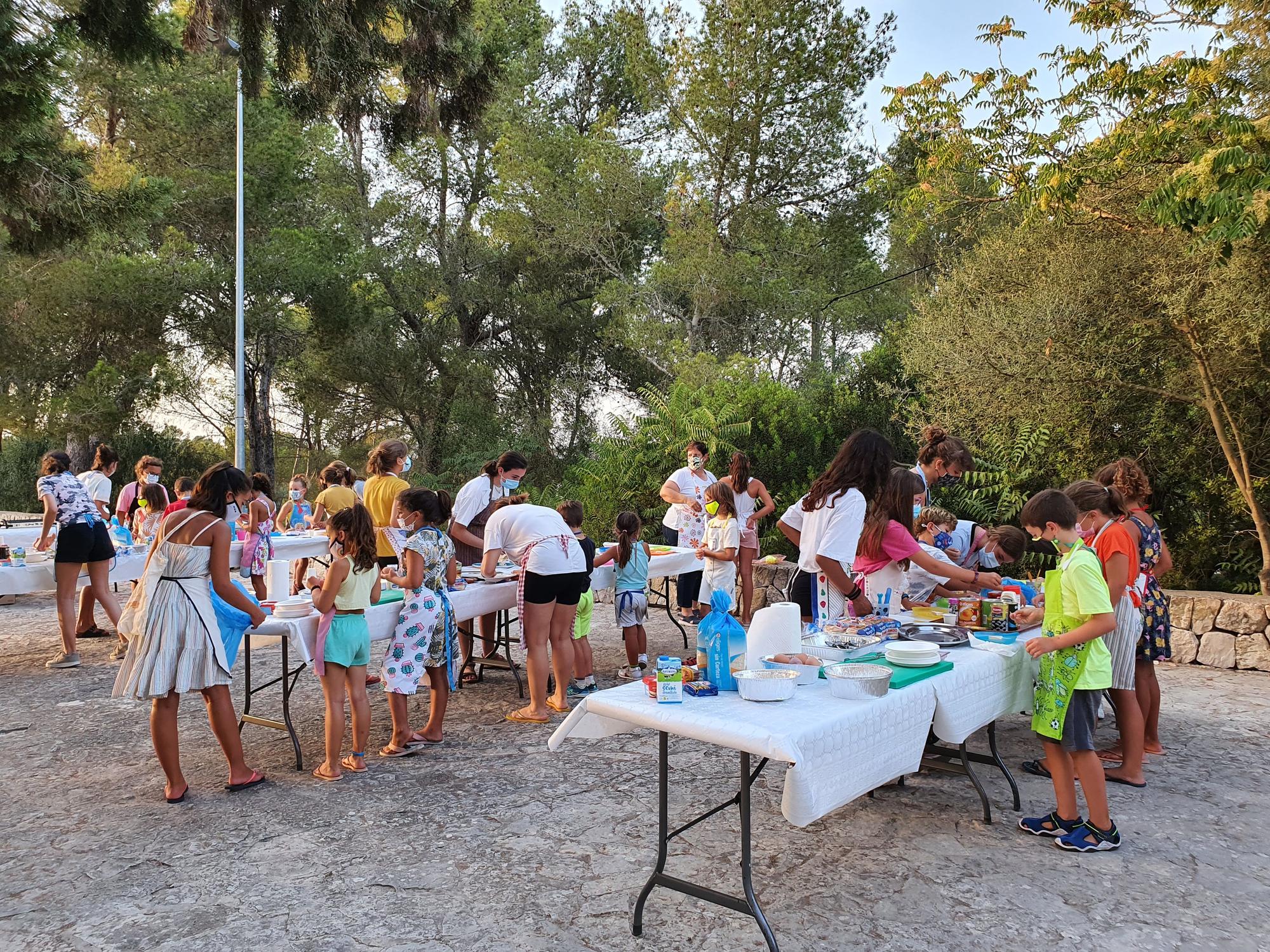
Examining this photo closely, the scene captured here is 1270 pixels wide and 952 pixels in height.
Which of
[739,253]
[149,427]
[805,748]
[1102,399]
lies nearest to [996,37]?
[1102,399]

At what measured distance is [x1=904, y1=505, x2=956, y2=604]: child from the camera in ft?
17.5

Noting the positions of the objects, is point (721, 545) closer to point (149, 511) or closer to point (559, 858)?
point (559, 858)

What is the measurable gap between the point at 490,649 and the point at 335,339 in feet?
52.8

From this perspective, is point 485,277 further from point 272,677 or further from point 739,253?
point 272,677

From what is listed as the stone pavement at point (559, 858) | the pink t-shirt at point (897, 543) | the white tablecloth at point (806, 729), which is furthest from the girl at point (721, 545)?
the white tablecloth at point (806, 729)

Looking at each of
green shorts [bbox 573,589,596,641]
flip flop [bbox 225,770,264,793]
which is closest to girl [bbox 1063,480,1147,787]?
green shorts [bbox 573,589,596,641]

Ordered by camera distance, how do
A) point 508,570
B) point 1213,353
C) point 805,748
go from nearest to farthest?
point 805,748 < point 508,570 < point 1213,353

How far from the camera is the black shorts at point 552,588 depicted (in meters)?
5.53

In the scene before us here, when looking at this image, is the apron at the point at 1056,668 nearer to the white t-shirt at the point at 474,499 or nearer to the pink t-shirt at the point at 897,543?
the pink t-shirt at the point at 897,543

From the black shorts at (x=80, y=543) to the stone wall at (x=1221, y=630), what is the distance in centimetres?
831

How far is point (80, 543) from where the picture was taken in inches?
284

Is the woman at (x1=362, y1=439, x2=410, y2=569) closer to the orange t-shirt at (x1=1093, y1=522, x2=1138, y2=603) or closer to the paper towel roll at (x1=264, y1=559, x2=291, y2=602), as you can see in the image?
the paper towel roll at (x1=264, y1=559, x2=291, y2=602)

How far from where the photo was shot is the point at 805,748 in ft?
9.25

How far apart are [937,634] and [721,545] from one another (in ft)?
9.64
